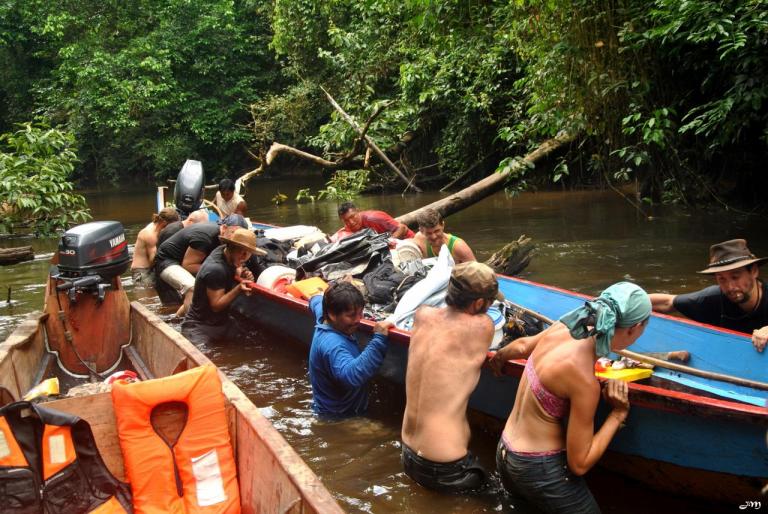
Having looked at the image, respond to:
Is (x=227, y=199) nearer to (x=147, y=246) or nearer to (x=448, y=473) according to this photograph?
(x=147, y=246)

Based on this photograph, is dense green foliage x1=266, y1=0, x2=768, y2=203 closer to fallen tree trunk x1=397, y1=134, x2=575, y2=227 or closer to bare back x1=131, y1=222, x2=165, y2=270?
fallen tree trunk x1=397, y1=134, x2=575, y2=227

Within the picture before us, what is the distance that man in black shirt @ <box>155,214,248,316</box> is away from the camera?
811 centimetres

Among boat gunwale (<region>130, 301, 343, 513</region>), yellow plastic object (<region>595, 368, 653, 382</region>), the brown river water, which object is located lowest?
the brown river water

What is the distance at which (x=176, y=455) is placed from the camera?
3.38 metres

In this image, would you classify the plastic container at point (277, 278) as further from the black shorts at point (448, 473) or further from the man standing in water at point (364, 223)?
the black shorts at point (448, 473)

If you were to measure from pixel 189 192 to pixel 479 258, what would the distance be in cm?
436

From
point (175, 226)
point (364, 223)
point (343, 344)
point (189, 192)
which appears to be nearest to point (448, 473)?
point (343, 344)

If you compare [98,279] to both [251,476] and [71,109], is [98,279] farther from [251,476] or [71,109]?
[71,109]

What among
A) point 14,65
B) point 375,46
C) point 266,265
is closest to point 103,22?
point 14,65

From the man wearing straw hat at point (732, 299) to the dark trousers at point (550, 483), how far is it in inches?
72.4

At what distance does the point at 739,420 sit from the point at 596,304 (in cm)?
98

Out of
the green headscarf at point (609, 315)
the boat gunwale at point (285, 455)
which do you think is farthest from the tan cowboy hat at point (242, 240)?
the green headscarf at point (609, 315)

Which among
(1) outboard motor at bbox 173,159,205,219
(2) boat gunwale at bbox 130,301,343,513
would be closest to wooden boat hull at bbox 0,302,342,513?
(2) boat gunwale at bbox 130,301,343,513

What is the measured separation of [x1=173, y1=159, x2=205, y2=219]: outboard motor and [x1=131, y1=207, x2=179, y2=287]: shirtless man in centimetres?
106
